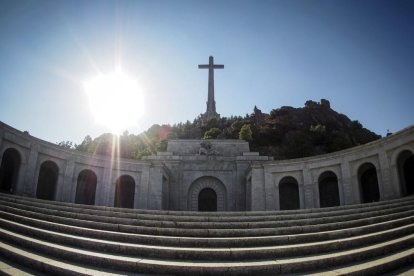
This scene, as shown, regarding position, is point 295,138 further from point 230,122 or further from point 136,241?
point 136,241

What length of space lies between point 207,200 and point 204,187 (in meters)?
1.16

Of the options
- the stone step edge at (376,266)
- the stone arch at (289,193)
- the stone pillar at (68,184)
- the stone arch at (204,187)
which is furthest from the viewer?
the stone arch at (204,187)

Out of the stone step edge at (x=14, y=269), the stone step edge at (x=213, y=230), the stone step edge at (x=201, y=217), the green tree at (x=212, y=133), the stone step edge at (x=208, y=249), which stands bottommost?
the stone step edge at (x=14, y=269)

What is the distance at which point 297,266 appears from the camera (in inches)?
234

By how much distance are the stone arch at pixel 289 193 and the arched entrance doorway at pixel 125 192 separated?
12.6m

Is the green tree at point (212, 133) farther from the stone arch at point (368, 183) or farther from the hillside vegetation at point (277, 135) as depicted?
the stone arch at point (368, 183)

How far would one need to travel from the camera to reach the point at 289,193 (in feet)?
78.0

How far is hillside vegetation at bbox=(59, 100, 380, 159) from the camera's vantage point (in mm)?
51250

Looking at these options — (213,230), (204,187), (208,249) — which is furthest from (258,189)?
(208,249)

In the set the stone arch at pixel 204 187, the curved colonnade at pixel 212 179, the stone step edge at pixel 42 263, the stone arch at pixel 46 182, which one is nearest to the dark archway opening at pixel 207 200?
the curved colonnade at pixel 212 179

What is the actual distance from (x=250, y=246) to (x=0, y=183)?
1919 centimetres

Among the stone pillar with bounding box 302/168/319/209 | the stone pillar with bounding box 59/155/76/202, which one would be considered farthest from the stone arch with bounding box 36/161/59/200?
the stone pillar with bounding box 302/168/319/209

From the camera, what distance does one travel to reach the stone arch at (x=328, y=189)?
21625 mm

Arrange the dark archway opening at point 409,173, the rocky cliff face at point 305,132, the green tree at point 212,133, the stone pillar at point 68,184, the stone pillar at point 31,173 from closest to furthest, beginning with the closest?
1. the dark archway opening at point 409,173
2. the stone pillar at point 31,173
3. the stone pillar at point 68,184
4. the rocky cliff face at point 305,132
5. the green tree at point 212,133
